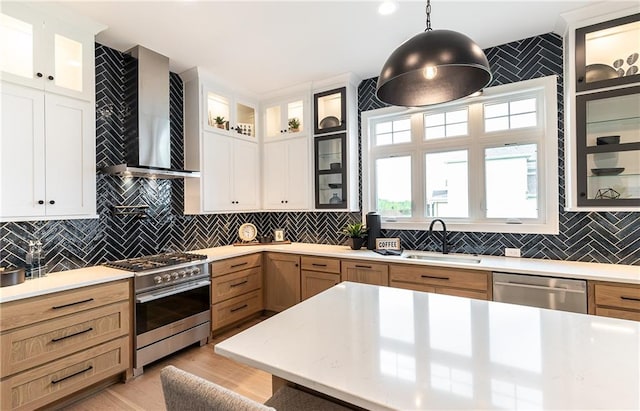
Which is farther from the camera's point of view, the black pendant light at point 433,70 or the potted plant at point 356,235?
the potted plant at point 356,235

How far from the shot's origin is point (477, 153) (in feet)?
10.3

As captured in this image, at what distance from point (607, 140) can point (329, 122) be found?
2556 mm

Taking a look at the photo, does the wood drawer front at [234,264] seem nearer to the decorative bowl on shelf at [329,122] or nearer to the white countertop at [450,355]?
the decorative bowl on shelf at [329,122]

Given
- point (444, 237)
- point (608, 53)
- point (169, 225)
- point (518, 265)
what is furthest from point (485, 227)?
point (169, 225)

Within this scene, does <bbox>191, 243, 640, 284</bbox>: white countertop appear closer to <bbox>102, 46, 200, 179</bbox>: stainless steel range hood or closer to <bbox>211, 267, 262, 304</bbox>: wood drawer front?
<bbox>211, 267, 262, 304</bbox>: wood drawer front

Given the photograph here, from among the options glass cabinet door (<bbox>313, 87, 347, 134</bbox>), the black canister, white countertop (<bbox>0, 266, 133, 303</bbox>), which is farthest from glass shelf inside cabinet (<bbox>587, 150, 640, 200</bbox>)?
white countertop (<bbox>0, 266, 133, 303</bbox>)

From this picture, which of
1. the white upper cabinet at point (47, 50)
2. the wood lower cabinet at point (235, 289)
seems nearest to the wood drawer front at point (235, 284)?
the wood lower cabinet at point (235, 289)

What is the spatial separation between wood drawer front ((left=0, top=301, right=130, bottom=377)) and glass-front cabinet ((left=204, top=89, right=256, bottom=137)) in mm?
2091

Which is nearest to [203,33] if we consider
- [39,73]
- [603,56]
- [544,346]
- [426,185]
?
[39,73]

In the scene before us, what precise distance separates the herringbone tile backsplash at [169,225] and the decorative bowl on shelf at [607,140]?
13.6 inches

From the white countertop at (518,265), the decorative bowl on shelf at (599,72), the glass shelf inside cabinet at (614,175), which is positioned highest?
the decorative bowl on shelf at (599,72)

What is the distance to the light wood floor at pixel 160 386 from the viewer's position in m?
2.11

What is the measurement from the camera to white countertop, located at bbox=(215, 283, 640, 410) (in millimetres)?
787

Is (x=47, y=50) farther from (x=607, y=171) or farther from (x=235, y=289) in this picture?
(x=607, y=171)
